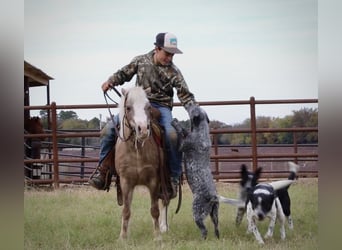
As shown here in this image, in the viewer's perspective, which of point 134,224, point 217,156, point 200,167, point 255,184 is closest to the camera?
point 255,184

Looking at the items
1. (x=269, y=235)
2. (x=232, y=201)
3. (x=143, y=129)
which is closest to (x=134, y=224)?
(x=232, y=201)

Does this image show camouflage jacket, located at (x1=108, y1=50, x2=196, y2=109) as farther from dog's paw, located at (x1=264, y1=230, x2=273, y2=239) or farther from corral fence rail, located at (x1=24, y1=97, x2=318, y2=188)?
dog's paw, located at (x1=264, y1=230, x2=273, y2=239)

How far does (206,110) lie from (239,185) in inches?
25.3

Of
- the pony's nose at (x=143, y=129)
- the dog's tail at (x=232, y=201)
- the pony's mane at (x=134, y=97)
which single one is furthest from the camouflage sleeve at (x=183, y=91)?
the dog's tail at (x=232, y=201)

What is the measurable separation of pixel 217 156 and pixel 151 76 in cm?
126

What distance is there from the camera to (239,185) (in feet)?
15.9

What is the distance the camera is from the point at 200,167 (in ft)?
16.2

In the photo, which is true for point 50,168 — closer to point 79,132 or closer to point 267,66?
point 79,132

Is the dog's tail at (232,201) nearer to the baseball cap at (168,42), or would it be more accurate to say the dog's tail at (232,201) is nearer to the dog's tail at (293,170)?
the dog's tail at (293,170)

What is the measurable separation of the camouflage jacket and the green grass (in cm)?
81

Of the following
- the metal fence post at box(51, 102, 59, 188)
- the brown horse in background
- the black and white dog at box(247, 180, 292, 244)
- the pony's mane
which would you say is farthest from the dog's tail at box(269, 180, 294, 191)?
the brown horse in background

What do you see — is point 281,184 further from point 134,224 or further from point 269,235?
point 134,224

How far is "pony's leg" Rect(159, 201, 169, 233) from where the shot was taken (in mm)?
5078
